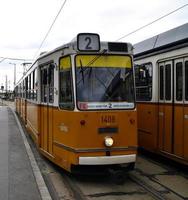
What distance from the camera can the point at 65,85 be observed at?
1003cm

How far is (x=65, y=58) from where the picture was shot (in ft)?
32.8

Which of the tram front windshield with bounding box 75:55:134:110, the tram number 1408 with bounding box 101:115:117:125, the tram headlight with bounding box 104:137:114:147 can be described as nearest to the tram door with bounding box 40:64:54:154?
the tram front windshield with bounding box 75:55:134:110

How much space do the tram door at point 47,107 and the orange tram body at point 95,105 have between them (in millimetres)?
822

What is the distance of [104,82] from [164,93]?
7.38 feet

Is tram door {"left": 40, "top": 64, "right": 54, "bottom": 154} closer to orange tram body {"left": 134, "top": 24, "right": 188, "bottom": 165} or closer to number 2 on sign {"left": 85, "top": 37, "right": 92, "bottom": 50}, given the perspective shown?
number 2 on sign {"left": 85, "top": 37, "right": 92, "bottom": 50}

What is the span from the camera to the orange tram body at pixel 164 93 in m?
10.4

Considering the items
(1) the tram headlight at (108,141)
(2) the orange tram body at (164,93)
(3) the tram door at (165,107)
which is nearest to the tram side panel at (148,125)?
(2) the orange tram body at (164,93)

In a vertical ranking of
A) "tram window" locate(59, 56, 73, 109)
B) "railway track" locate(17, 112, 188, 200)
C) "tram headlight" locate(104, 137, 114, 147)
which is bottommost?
"railway track" locate(17, 112, 188, 200)

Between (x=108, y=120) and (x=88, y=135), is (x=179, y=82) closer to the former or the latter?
(x=108, y=120)

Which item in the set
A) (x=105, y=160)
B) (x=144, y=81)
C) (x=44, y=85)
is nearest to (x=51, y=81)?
(x=44, y=85)

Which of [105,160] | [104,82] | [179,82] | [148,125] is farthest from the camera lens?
[148,125]

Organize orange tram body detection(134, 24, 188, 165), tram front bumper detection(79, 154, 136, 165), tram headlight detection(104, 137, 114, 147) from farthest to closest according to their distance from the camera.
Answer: orange tram body detection(134, 24, 188, 165)
tram headlight detection(104, 137, 114, 147)
tram front bumper detection(79, 154, 136, 165)

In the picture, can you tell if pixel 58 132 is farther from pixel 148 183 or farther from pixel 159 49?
pixel 159 49

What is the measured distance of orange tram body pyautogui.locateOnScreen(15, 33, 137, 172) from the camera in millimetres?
9430
